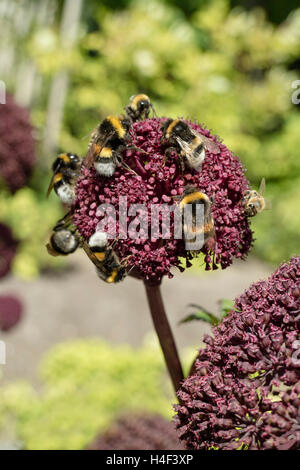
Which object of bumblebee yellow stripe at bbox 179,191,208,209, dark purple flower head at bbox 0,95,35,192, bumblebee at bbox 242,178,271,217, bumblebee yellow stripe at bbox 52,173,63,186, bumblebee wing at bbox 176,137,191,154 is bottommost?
bumblebee yellow stripe at bbox 179,191,208,209

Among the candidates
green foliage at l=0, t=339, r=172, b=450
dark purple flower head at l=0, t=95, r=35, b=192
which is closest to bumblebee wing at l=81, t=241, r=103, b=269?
green foliage at l=0, t=339, r=172, b=450

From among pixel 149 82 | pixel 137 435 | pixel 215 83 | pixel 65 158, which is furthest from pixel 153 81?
pixel 65 158

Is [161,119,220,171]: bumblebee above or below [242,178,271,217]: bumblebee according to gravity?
above

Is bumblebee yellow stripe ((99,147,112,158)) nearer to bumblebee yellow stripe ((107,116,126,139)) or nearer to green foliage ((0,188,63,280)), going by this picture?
bumblebee yellow stripe ((107,116,126,139))

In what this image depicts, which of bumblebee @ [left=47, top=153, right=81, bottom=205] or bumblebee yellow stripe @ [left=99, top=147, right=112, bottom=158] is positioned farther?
bumblebee @ [left=47, top=153, right=81, bottom=205]

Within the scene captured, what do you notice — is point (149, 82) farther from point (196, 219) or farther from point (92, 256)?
point (196, 219)

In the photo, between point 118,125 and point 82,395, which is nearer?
point 118,125
